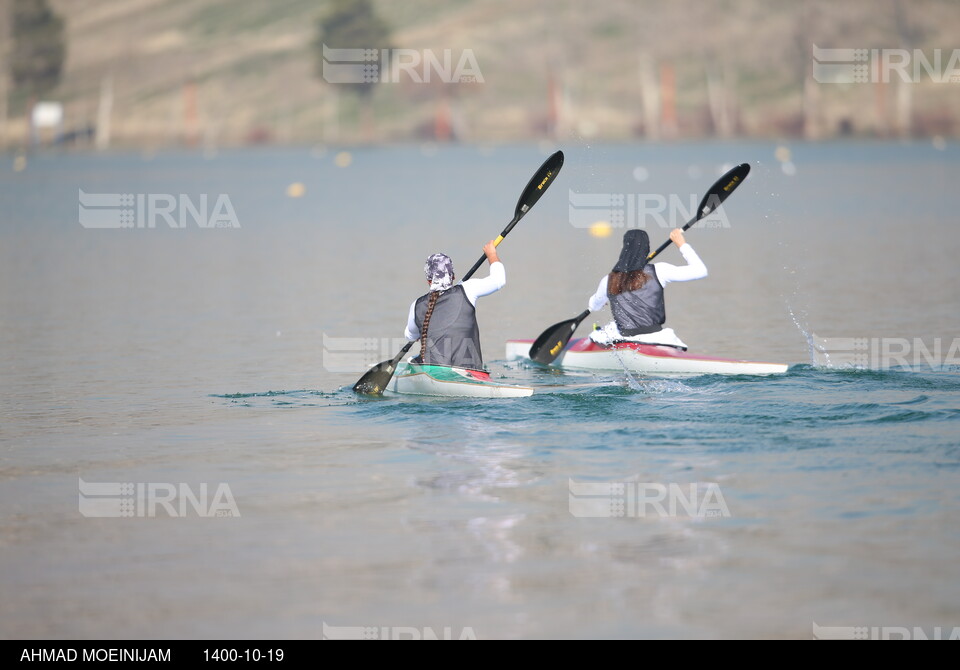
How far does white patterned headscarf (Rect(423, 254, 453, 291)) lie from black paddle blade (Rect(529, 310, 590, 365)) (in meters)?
3.74

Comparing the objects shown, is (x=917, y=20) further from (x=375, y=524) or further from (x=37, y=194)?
(x=375, y=524)

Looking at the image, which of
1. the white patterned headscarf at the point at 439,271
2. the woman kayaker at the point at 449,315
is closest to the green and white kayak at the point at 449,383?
the woman kayaker at the point at 449,315

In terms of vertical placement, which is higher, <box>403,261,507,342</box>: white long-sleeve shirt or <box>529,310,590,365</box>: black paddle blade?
<box>403,261,507,342</box>: white long-sleeve shirt

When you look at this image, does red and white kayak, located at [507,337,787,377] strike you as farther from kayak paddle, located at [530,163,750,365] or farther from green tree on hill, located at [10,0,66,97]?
green tree on hill, located at [10,0,66,97]

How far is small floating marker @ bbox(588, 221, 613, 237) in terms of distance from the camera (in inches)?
1694

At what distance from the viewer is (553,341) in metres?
20.5

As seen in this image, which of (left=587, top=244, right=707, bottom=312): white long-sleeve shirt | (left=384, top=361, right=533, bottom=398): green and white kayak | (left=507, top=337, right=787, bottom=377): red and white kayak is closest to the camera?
(left=384, top=361, right=533, bottom=398): green and white kayak

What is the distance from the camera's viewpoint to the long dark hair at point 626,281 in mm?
18766

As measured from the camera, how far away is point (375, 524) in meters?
12.1

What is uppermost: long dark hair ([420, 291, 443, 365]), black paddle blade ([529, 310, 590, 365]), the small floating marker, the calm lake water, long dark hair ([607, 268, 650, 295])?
the small floating marker

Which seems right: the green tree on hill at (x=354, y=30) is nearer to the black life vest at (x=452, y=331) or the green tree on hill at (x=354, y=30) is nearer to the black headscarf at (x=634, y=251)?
the black headscarf at (x=634, y=251)

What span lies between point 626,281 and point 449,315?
9.61 ft

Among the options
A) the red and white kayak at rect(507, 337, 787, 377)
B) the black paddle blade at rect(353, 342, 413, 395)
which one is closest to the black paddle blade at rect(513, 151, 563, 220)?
the red and white kayak at rect(507, 337, 787, 377)

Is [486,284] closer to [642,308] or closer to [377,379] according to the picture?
[377,379]
